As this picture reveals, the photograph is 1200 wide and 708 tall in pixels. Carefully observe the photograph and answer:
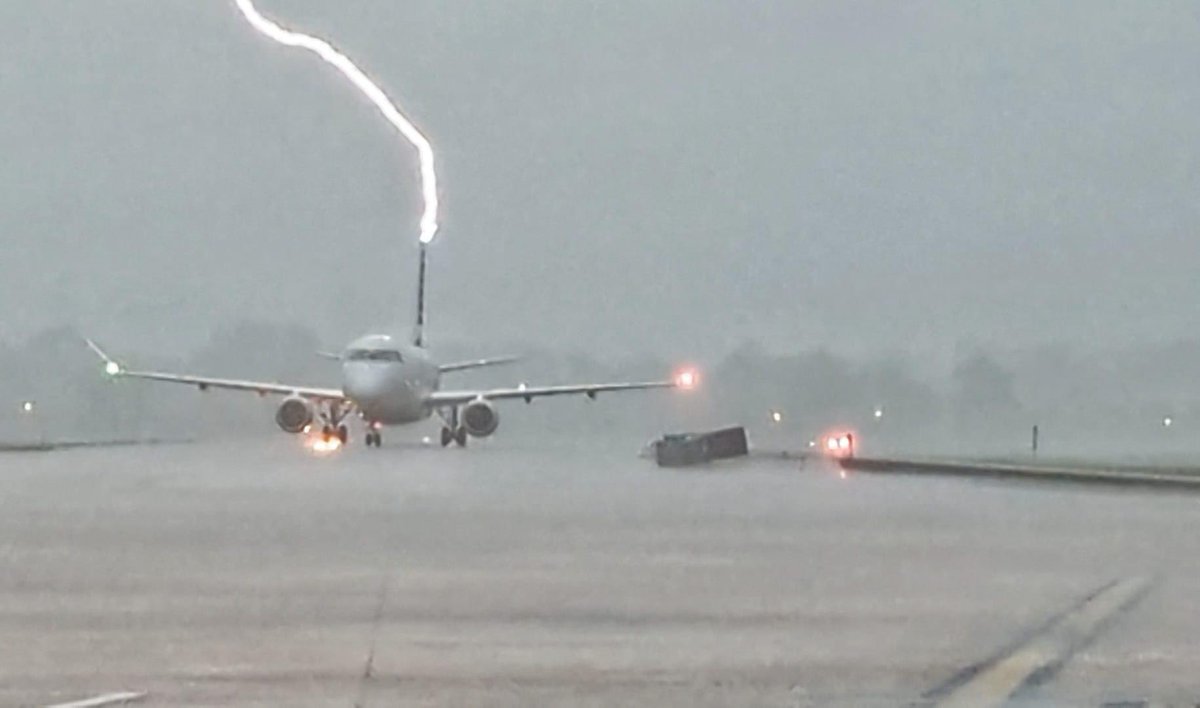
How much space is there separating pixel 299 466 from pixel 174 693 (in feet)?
118

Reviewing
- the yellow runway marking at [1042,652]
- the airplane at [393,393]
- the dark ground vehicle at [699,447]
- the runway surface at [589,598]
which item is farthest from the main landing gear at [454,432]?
the yellow runway marking at [1042,652]

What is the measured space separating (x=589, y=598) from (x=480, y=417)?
5041 cm

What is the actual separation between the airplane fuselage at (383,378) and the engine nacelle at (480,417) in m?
3.00

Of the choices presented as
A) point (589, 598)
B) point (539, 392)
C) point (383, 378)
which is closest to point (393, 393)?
point (383, 378)

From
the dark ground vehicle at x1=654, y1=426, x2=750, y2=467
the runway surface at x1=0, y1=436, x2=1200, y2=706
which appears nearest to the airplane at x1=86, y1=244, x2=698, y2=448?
the dark ground vehicle at x1=654, y1=426, x2=750, y2=467

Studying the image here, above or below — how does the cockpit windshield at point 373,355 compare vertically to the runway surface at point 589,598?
above

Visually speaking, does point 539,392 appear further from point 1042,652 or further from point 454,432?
point 1042,652

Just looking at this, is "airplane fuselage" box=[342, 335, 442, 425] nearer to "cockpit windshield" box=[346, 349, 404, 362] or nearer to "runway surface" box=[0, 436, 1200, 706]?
"cockpit windshield" box=[346, 349, 404, 362]

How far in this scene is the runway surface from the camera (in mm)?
12328

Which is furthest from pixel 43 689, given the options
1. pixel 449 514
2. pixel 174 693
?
pixel 449 514

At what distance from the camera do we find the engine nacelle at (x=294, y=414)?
6738cm

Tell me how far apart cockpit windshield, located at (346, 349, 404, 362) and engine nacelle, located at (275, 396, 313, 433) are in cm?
495

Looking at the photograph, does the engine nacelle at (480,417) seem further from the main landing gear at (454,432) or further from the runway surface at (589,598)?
the runway surface at (589,598)

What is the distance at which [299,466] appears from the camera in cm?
4741
